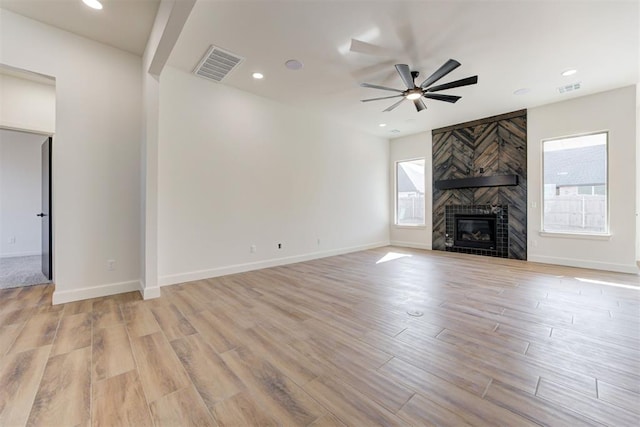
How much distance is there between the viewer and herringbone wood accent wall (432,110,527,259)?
5.59 m

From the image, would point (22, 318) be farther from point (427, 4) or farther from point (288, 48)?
point (427, 4)

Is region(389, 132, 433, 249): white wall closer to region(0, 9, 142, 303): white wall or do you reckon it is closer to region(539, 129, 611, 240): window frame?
region(539, 129, 611, 240): window frame

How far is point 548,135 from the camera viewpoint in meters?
5.25

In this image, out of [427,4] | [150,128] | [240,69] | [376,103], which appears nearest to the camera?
[427,4]

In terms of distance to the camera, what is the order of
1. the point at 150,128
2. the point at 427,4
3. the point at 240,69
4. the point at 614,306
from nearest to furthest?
the point at 427,4
the point at 614,306
the point at 150,128
the point at 240,69

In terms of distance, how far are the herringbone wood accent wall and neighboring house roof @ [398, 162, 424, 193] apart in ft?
1.49

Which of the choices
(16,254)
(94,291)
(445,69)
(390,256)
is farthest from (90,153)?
(390,256)

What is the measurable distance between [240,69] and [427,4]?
2536mm

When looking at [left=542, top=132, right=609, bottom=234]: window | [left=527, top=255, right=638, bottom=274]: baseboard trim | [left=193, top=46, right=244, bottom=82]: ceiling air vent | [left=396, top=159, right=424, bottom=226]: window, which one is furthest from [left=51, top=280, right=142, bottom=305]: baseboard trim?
[left=542, top=132, right=609, bottom=234]: window

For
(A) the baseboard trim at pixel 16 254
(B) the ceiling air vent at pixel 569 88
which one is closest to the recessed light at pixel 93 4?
(A) the baseboard trim at pixel 16 254

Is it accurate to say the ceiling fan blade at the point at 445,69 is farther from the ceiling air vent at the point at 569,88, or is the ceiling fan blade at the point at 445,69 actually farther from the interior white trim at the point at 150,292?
the interior white trim at the point at 150,292

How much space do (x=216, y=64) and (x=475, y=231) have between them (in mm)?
6398

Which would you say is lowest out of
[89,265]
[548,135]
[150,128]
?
[89,265]

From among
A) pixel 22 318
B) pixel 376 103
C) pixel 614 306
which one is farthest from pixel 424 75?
pixel 22 318
